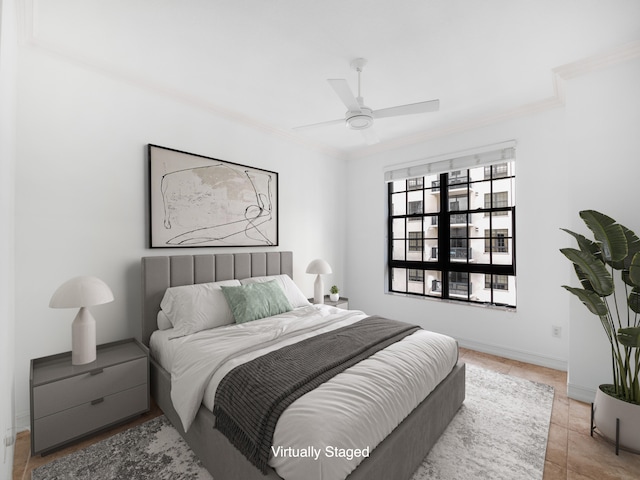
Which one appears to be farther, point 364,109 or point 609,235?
point 364,109

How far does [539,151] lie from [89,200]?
→ 4.34 metres

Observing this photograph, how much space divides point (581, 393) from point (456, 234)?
1.99 meters

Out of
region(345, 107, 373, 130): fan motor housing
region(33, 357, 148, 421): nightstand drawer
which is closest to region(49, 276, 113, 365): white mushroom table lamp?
region(33, 357, 148, 421): nightstand drawer

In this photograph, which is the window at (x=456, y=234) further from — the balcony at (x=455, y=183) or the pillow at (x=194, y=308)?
the pillow at (x=194, y=308)

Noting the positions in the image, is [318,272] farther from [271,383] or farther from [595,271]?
[595,271]

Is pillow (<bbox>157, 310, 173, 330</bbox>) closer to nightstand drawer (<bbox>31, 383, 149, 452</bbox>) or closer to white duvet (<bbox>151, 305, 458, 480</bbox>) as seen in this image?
white duvet (<bbox>151, 305, 458, 480</bbox>)

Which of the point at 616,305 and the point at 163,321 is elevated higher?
the point at 616,305

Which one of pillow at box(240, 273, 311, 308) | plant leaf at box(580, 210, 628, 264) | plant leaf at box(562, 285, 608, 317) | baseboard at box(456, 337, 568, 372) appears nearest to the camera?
plant leaf at box(580, 210, 628, 264)

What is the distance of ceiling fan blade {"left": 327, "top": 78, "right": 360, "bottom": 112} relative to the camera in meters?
1.93

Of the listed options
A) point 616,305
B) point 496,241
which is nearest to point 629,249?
point 616,305

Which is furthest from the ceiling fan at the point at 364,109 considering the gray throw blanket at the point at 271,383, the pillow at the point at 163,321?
the pillow at the point at 163,321

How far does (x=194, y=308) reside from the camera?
8.25ft

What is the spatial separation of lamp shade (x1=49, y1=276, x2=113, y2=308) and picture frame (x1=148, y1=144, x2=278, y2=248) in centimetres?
71

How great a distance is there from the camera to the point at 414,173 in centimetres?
407
